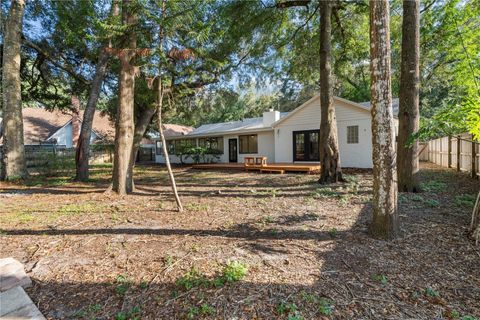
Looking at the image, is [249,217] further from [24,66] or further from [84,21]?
[24,66]

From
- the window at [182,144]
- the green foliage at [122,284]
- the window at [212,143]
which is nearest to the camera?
the green foliage at [122,284]

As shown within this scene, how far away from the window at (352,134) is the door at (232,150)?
7.96 metres

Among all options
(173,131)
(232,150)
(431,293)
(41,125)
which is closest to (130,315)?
(431,293)

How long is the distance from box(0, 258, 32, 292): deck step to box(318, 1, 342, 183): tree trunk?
306 inches

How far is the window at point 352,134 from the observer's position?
12.9 meters

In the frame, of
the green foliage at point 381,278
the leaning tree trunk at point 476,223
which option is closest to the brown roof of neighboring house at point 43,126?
the leaning tree trunk at point 476,223

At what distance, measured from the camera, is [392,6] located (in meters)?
10.3

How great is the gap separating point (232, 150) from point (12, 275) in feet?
54.0

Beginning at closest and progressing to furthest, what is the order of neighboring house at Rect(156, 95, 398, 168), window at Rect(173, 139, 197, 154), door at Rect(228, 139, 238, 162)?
neighboring house at Rect(156, 95, 398, 168), door at Rect(228, 139, 238, 162), window at Rect(173, 139, 197, 154)

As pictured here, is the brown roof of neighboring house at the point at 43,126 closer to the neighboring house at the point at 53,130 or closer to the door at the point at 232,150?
the neighboring house at the point at 53,130

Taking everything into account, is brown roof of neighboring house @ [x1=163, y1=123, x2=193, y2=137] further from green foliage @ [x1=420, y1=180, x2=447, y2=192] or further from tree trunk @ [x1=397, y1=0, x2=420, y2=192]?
green foliage @ [x1=420, y1=180, x2=447, y2=192]

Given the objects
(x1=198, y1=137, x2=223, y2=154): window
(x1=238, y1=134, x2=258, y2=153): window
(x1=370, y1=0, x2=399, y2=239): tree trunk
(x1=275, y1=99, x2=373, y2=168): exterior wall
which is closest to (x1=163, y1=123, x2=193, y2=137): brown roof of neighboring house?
(x1=198, y1=137, x2=223, y2=154): window

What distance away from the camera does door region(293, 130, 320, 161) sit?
1409cm

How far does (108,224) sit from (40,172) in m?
9.98
